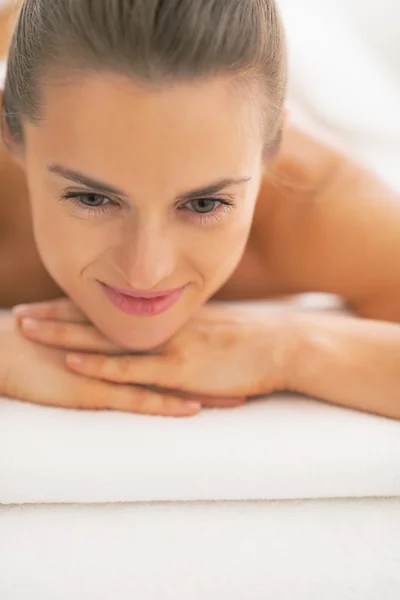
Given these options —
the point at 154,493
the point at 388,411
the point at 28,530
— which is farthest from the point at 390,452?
the point at 28,530

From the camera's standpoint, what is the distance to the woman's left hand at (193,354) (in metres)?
0.81

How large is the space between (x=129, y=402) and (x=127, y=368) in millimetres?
40

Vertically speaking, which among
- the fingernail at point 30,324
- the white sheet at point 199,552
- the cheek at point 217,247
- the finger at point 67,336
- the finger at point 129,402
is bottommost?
the white sheet at point 199,552

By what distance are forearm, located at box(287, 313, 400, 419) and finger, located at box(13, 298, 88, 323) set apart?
0.80ft

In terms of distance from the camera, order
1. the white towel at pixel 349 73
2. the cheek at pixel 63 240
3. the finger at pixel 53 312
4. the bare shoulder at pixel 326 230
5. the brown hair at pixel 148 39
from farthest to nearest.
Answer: the white towel at pixel 349 73 → the bare shoulder at pixel 326 230 → the finger at pixel 53 312 → the cheek at pixel 63 240 → the brown hair at pixel 148 39

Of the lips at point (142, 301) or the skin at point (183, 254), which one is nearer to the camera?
the skin at point (183, 254)

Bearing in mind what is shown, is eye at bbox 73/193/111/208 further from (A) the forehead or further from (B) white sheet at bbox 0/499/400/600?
(B) white sheet at bbox 0/499/400/600

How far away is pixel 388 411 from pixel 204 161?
33 centimetres

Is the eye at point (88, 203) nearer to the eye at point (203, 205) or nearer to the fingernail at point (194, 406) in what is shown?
the eye at point (203, 205)

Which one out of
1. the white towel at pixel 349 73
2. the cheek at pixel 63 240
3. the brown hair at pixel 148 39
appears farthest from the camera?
the white towel at pixel 349 73

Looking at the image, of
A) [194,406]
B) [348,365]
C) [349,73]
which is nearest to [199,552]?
[194,406]

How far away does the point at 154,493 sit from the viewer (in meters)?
0.71

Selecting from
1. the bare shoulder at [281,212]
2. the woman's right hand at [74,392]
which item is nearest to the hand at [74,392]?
the woman's right hand at [74,392]

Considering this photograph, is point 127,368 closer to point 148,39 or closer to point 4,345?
point 4,345
